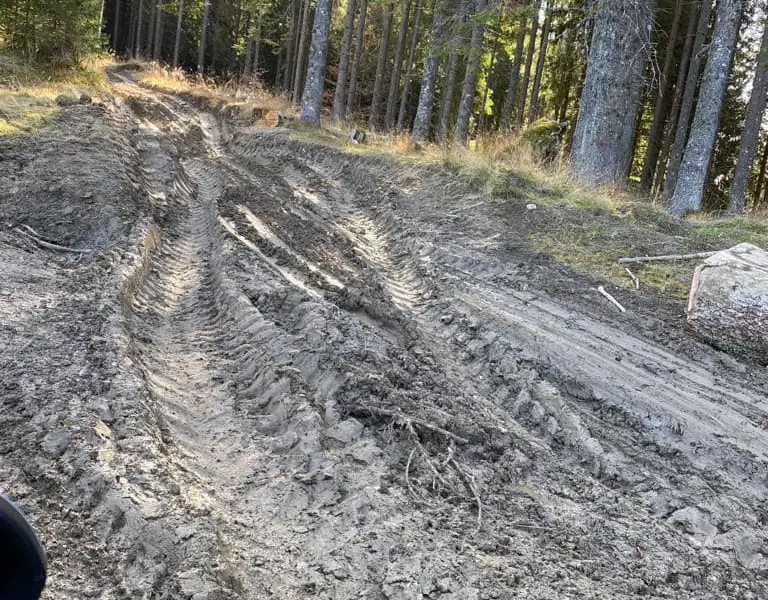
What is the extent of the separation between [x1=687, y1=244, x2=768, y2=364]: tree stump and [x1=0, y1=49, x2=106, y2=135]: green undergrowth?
9.21 meters

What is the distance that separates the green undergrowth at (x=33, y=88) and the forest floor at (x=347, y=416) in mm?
2270

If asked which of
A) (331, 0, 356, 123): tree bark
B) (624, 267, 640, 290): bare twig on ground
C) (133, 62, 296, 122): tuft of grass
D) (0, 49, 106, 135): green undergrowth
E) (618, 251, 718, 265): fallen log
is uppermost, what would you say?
(331, 0, 356, 123): tree bark

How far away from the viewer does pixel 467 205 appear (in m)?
9.23

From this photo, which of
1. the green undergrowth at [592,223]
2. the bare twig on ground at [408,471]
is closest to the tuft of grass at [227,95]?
the green undergrowth at [592,223]

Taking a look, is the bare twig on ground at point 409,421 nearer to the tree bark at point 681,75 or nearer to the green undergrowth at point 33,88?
the green undergrowth at point 33,88

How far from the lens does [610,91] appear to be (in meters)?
10.7

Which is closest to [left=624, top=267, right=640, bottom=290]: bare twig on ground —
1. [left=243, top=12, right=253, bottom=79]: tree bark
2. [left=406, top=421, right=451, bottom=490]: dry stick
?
[left=406, top=421, right=451, bottom=490]: dry stick

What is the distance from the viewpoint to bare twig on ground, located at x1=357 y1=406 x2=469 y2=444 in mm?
3852

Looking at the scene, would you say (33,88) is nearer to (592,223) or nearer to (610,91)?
(610,91)

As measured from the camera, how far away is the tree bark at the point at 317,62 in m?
15.9

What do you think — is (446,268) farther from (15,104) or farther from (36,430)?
(15,104)

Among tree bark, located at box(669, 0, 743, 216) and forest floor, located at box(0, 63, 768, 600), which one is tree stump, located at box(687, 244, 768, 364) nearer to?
forest floor, located at box(0, 63, 768, 600)

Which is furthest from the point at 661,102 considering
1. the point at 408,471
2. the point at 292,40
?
the point at 408,471

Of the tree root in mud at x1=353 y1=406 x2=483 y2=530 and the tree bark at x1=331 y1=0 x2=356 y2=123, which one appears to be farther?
the tree bark at x1=331 y1=0 x2=356 y2=123
